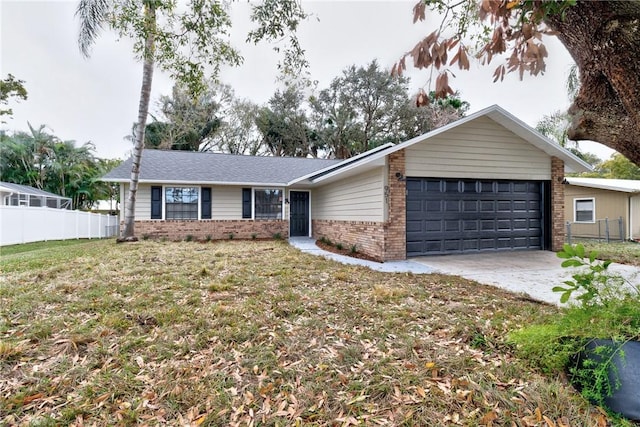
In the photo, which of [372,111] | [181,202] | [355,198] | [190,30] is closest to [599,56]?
[190,30]

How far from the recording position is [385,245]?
775 cm

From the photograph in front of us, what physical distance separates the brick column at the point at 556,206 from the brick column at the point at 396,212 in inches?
184

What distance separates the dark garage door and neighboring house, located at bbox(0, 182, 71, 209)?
60.6ft

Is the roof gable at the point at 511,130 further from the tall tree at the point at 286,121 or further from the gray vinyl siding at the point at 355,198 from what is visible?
the tall tree at the point at 286,121

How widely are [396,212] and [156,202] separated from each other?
9.54 metres

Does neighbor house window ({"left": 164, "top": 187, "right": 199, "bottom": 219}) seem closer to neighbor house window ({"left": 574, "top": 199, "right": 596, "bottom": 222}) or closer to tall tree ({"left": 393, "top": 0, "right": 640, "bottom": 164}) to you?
tall tree ({"left": 393, "top": 0, "right": 640, "bottom": 164})

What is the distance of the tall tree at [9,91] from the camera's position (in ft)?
61.5

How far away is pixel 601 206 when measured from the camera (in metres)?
13.8

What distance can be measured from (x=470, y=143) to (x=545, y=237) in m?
3.78

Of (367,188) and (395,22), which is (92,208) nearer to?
(367,188)

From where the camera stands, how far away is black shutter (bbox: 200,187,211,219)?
12703 millimetres

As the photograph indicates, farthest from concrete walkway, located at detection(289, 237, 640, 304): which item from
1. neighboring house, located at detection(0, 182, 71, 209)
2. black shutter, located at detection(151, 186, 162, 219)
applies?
neighboring house, located at detection(0, 182, 71, 209)

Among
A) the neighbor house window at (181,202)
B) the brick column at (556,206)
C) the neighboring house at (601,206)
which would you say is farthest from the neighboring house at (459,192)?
the neighboring house at (601,206)

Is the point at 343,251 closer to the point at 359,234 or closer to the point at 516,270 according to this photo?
the point at 359,234
